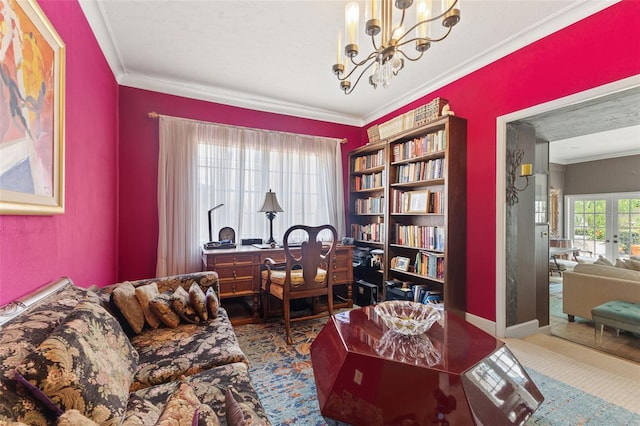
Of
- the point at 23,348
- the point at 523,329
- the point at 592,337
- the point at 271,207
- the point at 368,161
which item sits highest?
the point at 368,161

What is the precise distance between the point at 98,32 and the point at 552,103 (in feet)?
11.8

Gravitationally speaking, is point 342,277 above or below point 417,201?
below

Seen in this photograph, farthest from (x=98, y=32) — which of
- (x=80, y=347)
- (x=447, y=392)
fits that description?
(x=447, y=392)

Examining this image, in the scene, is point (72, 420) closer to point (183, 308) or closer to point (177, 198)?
point (183, 308)

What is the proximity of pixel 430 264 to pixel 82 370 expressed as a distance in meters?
2.86

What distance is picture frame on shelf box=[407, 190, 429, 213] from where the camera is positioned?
3.02 m

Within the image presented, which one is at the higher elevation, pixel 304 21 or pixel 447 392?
pixel 304 21

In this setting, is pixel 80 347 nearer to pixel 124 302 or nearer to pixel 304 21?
pixel 124 302

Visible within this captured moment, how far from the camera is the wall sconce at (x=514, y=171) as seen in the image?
250cm

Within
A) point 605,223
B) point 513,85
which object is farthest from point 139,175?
point 605,223

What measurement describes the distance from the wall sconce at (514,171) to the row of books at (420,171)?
59cm

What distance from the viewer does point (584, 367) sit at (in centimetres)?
206

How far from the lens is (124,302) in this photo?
1625 millimetres

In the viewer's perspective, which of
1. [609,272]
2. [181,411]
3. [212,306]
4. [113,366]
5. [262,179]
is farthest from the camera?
[262,179]
